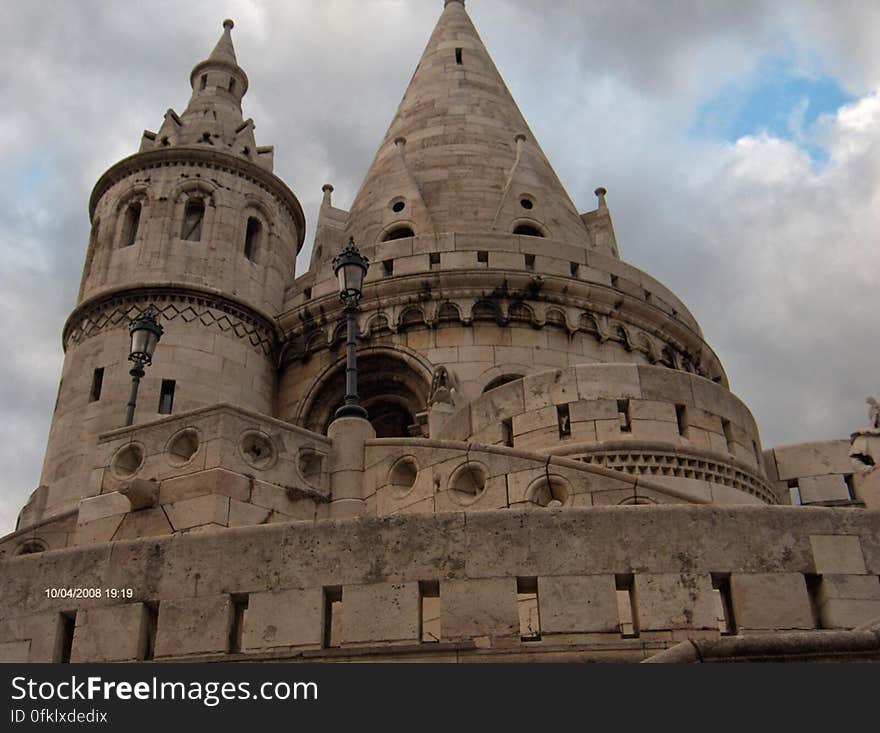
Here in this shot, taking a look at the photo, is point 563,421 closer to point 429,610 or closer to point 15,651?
point 429,610

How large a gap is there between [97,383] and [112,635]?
1097cm

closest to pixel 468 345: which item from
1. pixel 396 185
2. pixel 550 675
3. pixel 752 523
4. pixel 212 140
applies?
pixel 396 185

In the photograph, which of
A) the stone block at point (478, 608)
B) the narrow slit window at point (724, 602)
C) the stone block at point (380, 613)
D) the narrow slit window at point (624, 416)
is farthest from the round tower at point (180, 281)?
the narrow slit window at point (724, 602)

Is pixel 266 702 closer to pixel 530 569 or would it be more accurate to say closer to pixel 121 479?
pixel 530 569

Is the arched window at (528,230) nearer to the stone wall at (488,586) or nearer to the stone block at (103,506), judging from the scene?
the stone block at (103,506)

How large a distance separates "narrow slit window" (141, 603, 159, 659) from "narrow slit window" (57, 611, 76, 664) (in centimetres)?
63

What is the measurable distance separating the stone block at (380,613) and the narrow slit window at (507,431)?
6.46 meters

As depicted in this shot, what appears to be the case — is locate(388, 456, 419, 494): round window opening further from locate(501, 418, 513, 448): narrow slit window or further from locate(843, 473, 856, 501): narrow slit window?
locate(843, 473, 856, 501): narrow slit window

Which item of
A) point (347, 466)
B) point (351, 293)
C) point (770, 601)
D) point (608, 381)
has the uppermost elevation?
point (351, 293)

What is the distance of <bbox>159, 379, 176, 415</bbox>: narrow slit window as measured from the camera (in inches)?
713

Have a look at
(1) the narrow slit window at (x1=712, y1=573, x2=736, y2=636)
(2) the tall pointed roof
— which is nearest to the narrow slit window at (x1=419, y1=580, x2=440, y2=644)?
(1) the narrow slit window at (x1=712, y1=573, x2=736, y2=636)

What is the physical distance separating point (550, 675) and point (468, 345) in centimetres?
1326

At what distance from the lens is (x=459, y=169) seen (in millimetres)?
23969

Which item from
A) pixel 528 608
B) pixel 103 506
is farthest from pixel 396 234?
pixel 528 608
